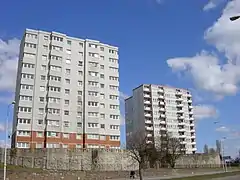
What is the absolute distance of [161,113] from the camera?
165 meters

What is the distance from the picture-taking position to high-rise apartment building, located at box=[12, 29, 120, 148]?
91875 millimetres

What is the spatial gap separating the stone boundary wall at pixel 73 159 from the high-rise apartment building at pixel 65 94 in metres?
16.6

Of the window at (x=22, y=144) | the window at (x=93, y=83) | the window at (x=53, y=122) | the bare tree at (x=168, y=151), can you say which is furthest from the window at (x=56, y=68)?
the bare tree at (x=168, y=151)

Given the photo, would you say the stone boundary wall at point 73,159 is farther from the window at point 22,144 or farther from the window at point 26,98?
the window at point 26,98

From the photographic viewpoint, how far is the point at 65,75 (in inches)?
3971

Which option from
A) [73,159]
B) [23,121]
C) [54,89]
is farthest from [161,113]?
[73,159]

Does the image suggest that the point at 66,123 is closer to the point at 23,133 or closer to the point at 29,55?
the point at 23,133

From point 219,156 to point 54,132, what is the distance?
200 ft

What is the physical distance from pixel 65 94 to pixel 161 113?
2980 inches

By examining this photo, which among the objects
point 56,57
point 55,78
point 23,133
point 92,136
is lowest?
point 92,136

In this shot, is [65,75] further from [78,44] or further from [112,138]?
[112,138]

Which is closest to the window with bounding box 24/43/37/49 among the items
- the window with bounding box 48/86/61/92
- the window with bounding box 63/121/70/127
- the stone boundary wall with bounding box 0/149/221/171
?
the window with bounding box 48/86/61/92

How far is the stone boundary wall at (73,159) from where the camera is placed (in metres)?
68.3

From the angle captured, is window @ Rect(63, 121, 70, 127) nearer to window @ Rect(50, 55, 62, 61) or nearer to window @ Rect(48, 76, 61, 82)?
window @ Rect(48, 76, 61, 82)
